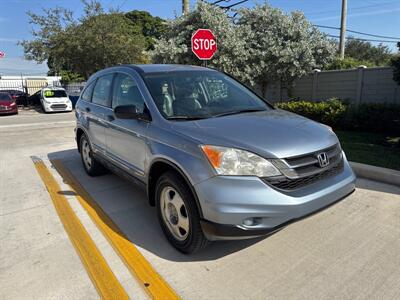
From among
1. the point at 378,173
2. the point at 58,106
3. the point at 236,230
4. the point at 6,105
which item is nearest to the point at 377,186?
the point at 378,173

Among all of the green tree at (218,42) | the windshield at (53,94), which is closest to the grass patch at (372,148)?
the green tree at (218,42)

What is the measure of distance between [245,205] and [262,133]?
701 millimetres

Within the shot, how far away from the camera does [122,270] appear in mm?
2910

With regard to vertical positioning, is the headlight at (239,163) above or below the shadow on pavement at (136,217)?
above

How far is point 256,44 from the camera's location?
11.9 metres

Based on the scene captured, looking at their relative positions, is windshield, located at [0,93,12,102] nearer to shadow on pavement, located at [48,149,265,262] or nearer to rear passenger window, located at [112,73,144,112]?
shadow on pavement, located at [48,149,265,262]

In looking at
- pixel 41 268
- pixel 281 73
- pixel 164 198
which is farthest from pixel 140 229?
pixel 281 73

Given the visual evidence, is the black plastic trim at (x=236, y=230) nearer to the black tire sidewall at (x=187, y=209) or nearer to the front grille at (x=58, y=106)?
the black tire sidewall at (x=187, y=209)

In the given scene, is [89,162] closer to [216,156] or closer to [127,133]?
[127,133]

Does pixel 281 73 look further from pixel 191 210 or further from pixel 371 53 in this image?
pixel 371 53

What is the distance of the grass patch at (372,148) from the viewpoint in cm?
558

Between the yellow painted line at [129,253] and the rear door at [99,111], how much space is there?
809mm

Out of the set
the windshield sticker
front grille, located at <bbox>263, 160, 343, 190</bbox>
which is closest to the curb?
front grille, located at <bbox>263, 160, 343, 190</bbox>

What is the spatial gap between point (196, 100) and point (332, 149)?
1.54 m
